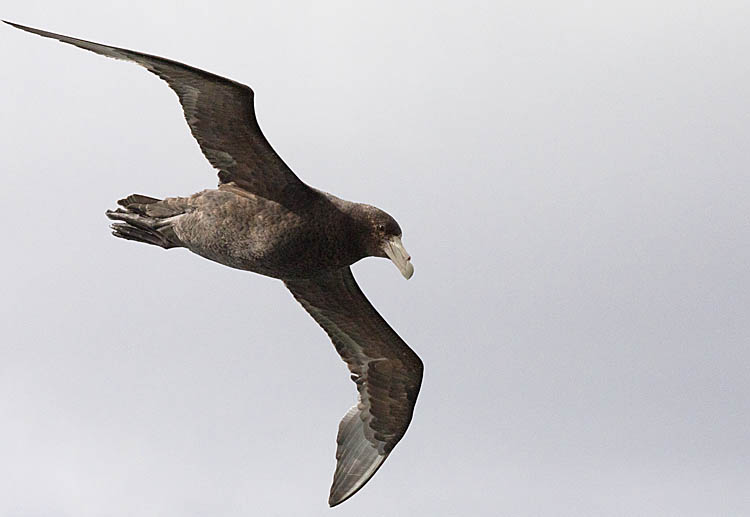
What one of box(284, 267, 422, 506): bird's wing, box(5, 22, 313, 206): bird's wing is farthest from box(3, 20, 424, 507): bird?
box(284, 267, 422, 506): bird's wing

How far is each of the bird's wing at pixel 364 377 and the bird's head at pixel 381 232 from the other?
2319 mm

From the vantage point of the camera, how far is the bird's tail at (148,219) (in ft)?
58.7

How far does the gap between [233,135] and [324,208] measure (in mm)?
1394

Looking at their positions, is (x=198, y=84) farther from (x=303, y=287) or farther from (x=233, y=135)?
(x=303, y=287)

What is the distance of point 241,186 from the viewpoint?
17.5 metres

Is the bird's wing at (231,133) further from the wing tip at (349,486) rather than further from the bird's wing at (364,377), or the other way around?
the wing tip at (349,486)

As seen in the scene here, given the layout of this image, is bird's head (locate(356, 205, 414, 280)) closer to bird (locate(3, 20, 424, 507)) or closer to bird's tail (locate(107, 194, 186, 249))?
bird (locate(3, 20, 424, 507))

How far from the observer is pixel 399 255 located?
17.2 metres

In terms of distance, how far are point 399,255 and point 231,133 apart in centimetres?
248

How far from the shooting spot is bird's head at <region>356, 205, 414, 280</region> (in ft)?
56.5

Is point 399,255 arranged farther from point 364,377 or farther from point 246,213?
point 364,377

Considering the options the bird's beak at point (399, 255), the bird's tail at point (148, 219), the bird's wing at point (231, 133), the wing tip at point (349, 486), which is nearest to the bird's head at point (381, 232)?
the bird's beak at point (399, 255)

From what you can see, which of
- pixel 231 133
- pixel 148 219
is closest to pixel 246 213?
pixel 231 133

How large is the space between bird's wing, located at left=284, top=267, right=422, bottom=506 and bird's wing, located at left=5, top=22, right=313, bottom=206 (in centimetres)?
254
